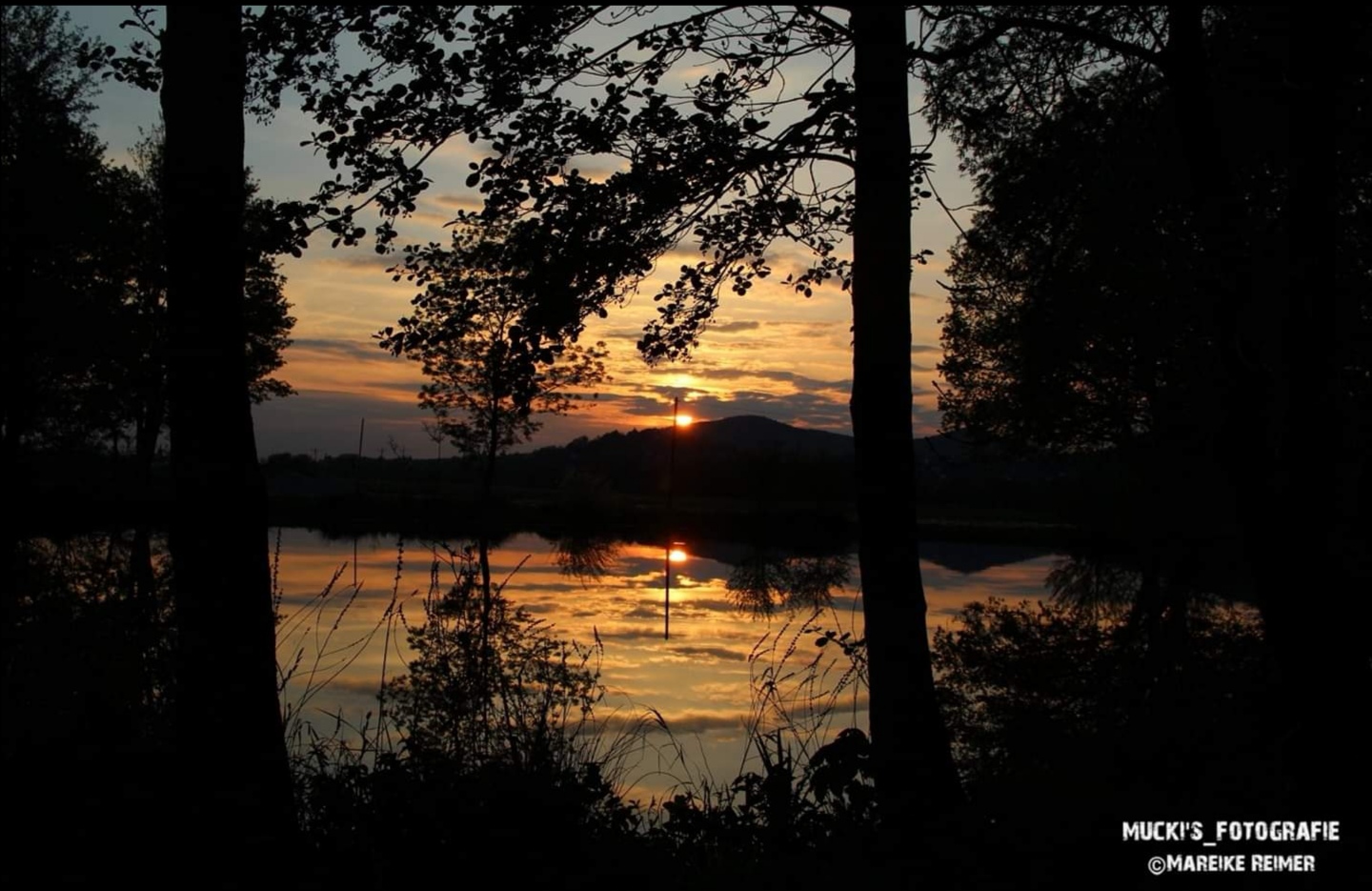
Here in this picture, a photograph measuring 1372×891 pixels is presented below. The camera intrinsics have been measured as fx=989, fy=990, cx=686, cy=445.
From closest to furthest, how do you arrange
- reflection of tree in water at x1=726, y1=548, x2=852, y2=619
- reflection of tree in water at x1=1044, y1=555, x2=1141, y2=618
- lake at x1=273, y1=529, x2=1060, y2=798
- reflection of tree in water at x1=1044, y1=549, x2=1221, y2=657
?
lake at x1=273, y1=529, x2=1060, y2=798 → reflection of tree in water at x1=1044, y1=549, x2=1221, y2=657 → reflection of tree in water at x1=726, y1=548, x2=852, y2=619 → reflection of tree in water at x1=1044, y1=555, x2=1141, y2=618

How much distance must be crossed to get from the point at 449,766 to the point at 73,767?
1710mm

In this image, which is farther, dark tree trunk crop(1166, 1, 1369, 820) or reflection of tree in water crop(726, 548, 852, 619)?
reflection of tree in water crop(726, 548, 852, 619)

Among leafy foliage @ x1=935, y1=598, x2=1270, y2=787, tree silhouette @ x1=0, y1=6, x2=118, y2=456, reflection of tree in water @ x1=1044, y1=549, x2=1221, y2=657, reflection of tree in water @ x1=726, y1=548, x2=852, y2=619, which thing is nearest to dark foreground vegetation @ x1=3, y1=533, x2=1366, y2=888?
leafy foliage @ x1=935, y1=598, x2=1270, y2=787

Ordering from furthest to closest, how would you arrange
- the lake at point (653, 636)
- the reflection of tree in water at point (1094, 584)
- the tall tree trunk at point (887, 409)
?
the reflection of tree in water at point (1094, 584) < the lake at point (653, 636) < the tall tree trunk at point (887, 409)

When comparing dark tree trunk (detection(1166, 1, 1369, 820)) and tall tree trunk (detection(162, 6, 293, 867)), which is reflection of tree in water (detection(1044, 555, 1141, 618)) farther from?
tall tree trunk (detection(162, 6, 293, 867))

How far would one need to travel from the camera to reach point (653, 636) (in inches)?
602

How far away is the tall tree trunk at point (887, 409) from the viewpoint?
5.64 m

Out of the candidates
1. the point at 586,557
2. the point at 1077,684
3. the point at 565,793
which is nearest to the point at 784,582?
the point at 586,557

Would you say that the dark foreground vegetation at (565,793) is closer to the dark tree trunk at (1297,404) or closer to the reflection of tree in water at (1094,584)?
the dark tree trunk at (1297,404)

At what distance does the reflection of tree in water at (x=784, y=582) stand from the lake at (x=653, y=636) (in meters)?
0.32

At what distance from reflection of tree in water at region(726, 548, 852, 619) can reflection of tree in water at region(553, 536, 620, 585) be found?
3421mm

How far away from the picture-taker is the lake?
796cm

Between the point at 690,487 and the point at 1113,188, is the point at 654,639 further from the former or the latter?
the point at 690,487

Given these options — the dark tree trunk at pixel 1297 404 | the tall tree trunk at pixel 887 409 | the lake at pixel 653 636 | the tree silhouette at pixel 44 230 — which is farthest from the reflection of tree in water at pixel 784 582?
the tree silhouette at pixel 44 230
